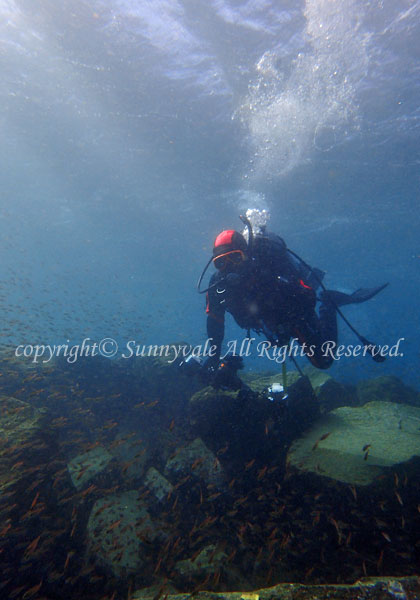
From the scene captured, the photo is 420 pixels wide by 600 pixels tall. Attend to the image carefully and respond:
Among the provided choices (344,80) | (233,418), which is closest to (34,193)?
(344,80)

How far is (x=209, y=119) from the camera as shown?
1370 centimetres

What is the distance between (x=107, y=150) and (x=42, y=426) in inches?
658

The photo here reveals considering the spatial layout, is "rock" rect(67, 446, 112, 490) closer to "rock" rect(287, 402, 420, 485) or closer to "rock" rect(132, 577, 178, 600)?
"rock" rect(132, 577, 178, 600)

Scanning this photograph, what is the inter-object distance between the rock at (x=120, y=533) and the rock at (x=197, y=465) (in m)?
0.80

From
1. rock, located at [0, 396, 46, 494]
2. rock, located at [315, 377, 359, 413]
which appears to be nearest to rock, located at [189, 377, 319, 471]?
rock, located at [315, 377, 359, 413]

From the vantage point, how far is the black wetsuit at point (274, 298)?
5266 mm

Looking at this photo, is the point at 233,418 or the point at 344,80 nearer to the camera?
the point at 233,418

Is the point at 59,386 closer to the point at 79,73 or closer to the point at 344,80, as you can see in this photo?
the point at 79,73

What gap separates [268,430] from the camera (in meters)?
5.43

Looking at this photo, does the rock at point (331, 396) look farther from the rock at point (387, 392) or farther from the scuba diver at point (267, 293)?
the scuba diver at point (267, 293)

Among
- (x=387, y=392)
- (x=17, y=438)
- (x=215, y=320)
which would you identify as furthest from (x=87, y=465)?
(x=387, y=392)

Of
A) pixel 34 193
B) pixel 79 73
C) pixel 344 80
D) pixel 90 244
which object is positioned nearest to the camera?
pixel 344 80

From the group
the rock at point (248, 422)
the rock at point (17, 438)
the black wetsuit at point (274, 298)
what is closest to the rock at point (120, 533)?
the rock at point (17, 438)

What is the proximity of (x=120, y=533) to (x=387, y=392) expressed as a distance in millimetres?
9127
